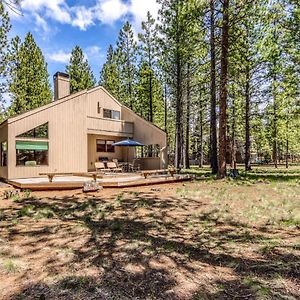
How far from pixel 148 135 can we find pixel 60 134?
5.97 meters

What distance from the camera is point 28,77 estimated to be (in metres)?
26.2

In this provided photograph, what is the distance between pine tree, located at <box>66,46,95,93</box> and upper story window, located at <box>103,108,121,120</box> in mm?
12019

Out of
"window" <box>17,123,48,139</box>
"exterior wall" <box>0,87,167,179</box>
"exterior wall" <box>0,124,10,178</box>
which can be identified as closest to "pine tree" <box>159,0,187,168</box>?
"exterior wall" <box>0,87,167,179</box>

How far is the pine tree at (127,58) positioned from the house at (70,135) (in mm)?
9032

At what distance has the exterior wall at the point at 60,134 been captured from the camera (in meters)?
13.2

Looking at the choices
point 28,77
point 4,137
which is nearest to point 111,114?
point 4,137

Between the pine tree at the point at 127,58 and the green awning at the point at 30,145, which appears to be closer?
the green awning at the point at 30,145

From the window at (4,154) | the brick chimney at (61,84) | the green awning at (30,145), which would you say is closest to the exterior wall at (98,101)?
the brick chimney at (61,84)

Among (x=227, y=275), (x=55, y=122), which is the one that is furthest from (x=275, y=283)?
(x=55, y=122)

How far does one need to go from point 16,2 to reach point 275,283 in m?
5.73

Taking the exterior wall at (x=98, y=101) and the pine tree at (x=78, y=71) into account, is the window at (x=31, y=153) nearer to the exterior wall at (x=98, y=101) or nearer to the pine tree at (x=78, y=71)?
the exterior wall at (x=98, y=101)

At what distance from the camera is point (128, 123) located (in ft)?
62.7

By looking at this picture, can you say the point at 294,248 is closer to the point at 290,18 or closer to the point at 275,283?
the point at 275,283

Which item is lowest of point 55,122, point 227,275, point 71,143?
point 227,275
